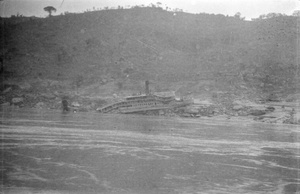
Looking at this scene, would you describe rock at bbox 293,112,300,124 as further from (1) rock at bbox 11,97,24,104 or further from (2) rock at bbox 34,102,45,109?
(1) rock at bbox 11,97,24,104

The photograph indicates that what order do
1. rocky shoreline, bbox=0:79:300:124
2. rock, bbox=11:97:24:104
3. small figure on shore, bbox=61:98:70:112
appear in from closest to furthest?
rocky shoreline, bbox=0:79:300:124 → small figure on shore, bbox=61:98:70:112 → rock, bbox=11:97:24:104

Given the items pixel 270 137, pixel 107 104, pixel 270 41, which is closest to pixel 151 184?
pixel 270 137

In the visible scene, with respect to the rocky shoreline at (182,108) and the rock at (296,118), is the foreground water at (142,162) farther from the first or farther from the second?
the rocky shoreline at (182,108)

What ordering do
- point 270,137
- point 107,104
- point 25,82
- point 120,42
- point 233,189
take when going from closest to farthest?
point 233,189, point 270,137, point 107,104, point 25,82, point 120,42

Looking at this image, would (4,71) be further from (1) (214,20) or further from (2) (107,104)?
(1) (214,20)

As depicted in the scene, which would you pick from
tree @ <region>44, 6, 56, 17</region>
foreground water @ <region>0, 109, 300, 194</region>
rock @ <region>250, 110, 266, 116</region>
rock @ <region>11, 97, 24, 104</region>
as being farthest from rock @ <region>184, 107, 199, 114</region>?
tree @ <region>44, 6, 56, 17</region>

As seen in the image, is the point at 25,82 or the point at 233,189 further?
the point at 25,82

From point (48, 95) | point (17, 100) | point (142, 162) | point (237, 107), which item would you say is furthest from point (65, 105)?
point (142, 162)
